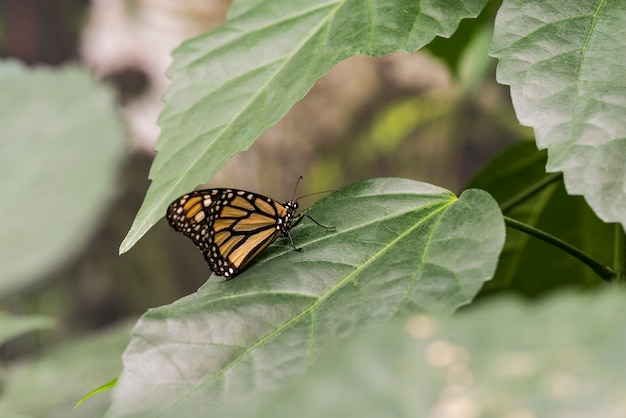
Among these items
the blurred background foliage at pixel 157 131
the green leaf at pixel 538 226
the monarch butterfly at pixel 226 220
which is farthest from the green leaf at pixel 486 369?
the blurred background foliage at pixel 157 131

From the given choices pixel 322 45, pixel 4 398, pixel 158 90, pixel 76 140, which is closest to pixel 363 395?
pixel 322 45

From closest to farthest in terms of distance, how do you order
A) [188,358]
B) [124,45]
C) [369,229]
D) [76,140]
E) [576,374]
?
[576,374], [188,358], [369,229], [76,140], [124,45]

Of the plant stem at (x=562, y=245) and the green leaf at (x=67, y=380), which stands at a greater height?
the plant stem at (x=562, y=245)

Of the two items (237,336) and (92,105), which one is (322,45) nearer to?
(237,336)

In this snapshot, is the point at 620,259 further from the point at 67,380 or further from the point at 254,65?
the point at 67,380

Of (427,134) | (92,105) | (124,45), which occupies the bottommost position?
(427,134)

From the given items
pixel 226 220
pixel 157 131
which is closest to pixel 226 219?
pixel 226 220

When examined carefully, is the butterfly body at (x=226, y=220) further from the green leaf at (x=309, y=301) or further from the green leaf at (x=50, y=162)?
the green leaf at (x=50, y=162)

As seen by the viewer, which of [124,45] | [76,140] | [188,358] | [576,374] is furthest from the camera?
[124,45]
